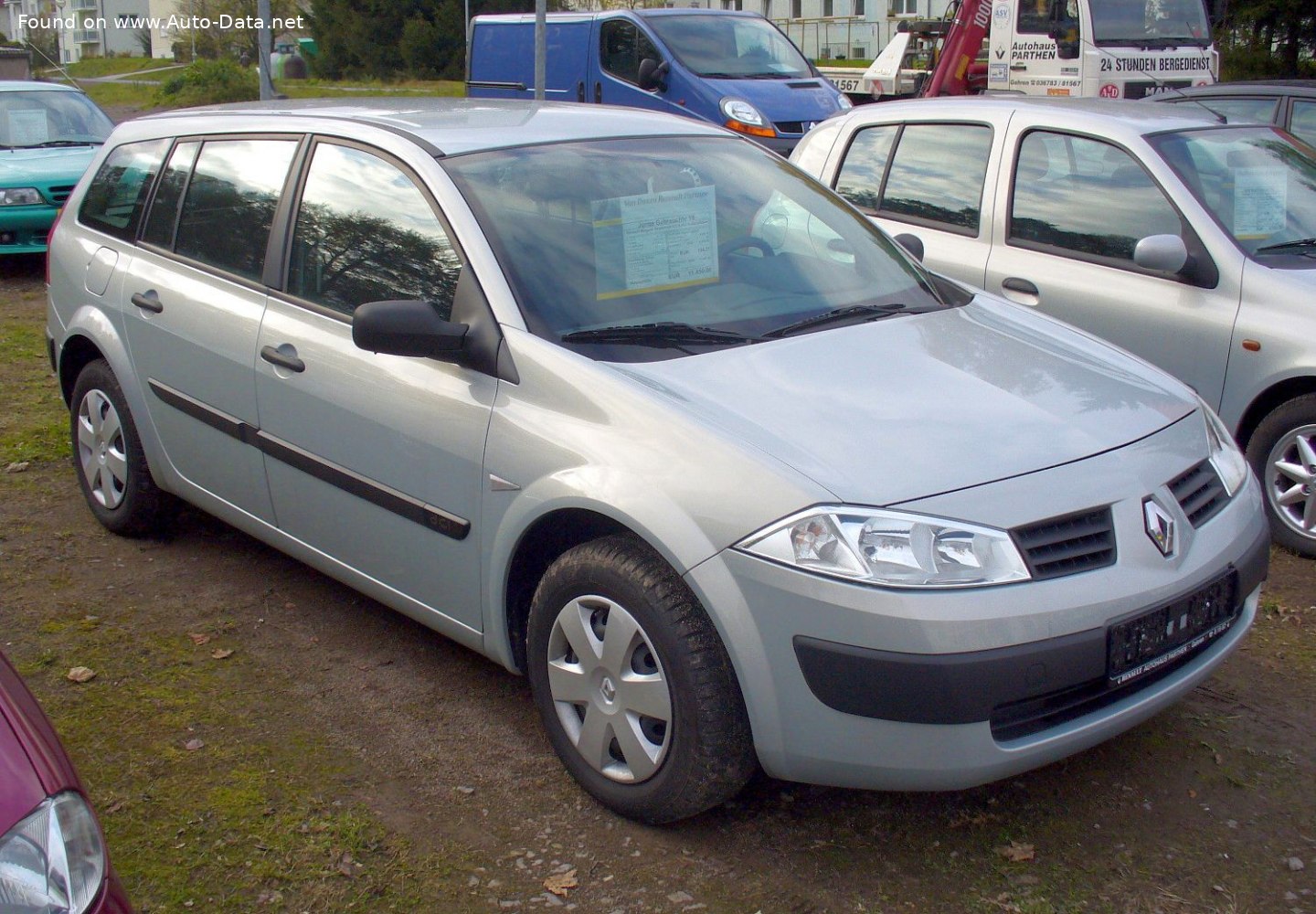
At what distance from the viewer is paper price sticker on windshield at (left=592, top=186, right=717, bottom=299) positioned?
364cm

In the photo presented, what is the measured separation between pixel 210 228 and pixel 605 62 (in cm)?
1094

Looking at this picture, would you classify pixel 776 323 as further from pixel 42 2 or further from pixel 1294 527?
pixel 42 2

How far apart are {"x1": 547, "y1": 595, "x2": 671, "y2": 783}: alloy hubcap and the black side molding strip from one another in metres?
0.45

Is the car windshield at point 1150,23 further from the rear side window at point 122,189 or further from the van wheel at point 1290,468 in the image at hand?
the rear side window at point 122,189

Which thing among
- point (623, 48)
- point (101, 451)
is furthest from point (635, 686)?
point (623, 48)

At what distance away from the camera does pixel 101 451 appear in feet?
16.9

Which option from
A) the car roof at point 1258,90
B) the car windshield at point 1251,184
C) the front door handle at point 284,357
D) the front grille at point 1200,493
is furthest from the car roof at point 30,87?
the front grille at point 1200,493

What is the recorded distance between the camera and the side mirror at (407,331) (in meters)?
3.35

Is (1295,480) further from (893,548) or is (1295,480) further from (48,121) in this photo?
(48,121)

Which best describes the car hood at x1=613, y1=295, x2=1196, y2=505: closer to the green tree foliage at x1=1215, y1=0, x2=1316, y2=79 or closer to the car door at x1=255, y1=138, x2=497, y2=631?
the car door at x1=255, y1=138, x2=497, y2=631

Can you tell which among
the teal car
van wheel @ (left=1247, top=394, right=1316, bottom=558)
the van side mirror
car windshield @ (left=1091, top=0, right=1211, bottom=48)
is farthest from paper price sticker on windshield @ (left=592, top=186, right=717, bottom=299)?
car windshield @ (left=1091, top=0, right=1211, bottom=48)

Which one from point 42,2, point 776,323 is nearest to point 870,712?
point 776,323

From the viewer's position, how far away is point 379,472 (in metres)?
3.72

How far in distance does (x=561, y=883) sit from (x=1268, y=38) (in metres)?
21.0
